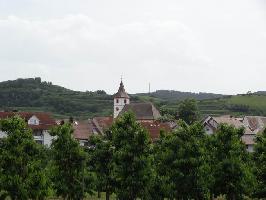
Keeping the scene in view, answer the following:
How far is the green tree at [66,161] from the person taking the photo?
165ft

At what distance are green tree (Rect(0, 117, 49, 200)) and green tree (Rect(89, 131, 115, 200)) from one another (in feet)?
36.8

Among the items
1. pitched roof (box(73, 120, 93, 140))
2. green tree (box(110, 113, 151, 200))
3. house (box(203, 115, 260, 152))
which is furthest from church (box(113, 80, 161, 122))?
green tree (box(110, 113, 151, 200))

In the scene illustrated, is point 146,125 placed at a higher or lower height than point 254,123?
lower

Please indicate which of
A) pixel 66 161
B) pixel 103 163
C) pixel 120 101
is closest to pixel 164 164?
pixel 66 161

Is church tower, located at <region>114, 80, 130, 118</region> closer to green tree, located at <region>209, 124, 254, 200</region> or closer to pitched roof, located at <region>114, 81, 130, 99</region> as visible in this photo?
pitched roof, located at <region>114, 81, 130, 99</region>

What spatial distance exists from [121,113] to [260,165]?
9793 cm

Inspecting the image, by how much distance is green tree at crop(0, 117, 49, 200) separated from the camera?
43.6 metres

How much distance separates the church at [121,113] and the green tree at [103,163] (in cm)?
4791

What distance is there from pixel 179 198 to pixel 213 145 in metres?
6.22

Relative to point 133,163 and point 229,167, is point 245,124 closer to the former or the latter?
point 229,167

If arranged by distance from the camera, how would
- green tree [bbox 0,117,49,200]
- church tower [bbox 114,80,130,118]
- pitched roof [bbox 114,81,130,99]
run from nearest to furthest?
green tree [bbox 0,117,49,200], church tower [bbox 114,80,130,118], pitched roof [bbox 114,81,130,99]

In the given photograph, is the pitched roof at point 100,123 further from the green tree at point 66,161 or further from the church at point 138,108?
the green tree at point 66,161

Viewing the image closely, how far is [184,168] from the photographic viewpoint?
160 ft

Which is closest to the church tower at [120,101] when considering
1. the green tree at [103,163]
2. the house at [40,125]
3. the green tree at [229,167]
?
the house at [40,125]
